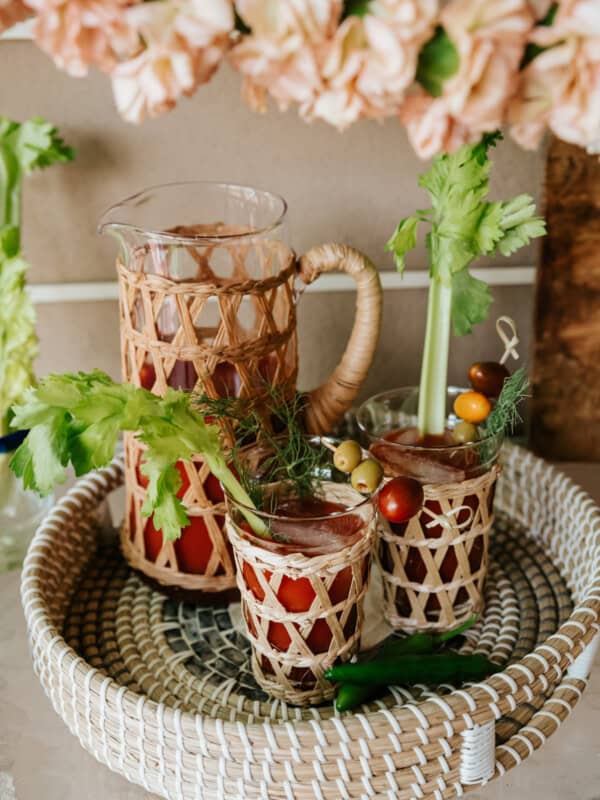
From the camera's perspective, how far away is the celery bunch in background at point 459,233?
2.29 feet

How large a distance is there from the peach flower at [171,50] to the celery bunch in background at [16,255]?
1.55 feet

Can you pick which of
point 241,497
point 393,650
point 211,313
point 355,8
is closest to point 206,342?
point 211,313

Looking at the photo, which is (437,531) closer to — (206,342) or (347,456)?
(347,456)

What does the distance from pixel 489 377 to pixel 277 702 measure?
336 millimetres

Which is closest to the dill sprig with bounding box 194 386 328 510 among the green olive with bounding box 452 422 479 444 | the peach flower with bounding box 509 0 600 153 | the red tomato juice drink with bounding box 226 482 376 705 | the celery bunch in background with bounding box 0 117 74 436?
the red tomato juice drink with bounding box 226 482 376 705

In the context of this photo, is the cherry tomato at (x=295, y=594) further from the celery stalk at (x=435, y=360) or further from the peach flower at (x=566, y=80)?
the peach flower at (x=566, y=80)

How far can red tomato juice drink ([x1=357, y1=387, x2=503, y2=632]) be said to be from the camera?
731 millimetres

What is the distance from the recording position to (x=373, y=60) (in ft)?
1.36

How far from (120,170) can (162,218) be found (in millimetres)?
104

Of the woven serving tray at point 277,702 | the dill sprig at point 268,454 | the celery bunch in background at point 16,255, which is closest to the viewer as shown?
the woven serving tray at point 277,702

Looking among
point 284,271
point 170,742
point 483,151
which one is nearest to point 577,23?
point 483,151

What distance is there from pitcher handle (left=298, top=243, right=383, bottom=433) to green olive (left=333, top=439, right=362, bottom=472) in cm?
14

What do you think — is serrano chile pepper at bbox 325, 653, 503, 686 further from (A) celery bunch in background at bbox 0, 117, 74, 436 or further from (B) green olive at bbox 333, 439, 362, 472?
(A) celery bunch in background at bbox 0, 117, 74, 436

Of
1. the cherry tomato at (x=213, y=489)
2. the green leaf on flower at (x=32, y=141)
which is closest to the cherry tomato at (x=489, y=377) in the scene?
the cherry tomato at (x=213, y=489)
